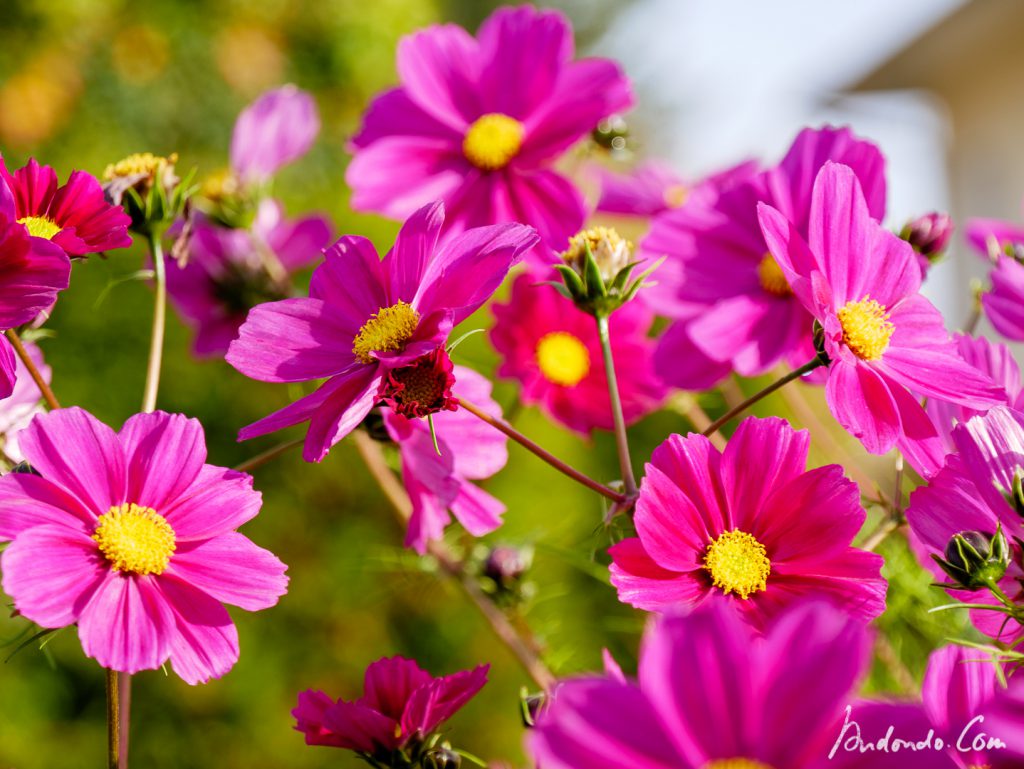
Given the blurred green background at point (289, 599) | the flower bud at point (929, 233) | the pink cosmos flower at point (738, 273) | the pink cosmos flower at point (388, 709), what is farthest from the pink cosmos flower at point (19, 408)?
the blurred green background at point (289, 599)

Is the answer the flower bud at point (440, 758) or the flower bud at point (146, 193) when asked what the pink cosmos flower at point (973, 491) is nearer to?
the flower bud at point (440, 758)

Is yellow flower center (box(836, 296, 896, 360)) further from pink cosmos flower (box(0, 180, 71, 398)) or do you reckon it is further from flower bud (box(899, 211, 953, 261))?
pink cosmos flower (box(0, 180, 71, 398))

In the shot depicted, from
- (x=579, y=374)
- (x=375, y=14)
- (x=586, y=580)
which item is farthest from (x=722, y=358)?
(x=375, y=14)

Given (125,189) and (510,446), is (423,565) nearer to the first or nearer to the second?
(125,189)

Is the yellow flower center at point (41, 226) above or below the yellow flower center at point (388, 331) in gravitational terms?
above

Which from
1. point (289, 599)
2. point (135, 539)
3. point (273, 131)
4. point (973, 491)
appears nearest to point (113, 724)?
point (135, 539)

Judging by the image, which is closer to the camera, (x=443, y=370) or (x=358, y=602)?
(x=443, y=370)

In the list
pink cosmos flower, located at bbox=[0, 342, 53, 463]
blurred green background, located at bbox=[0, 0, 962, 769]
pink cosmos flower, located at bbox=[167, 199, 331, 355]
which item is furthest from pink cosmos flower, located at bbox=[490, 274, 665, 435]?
blurred green background, located at bbox=[0, 0, 962, 769]
